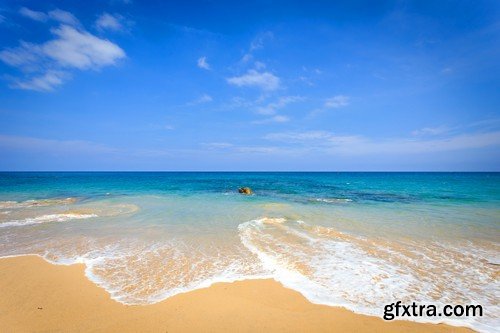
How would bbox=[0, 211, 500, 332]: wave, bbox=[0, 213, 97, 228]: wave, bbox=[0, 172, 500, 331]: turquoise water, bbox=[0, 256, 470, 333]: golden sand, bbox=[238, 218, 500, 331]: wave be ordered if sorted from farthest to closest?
bbox=[0, 213, 97, 228]: wave, bbox=[0, 172, 500, 331]: turquoise water, bbox=[0, 211, 500, 332]: wave, bbox=[238, 218, 500, 331]: wave, bbox=[0, 256, 470, 333]: golden sand

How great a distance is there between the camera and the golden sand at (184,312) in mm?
4605

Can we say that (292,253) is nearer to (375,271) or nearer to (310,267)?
(310,267)

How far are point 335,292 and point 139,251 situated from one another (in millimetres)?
6766

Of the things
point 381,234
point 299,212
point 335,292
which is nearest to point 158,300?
point 335,292

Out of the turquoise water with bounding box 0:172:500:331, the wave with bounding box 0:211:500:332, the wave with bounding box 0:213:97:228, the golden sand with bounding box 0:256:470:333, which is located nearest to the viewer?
the golden sand with bounding box 0:256:470:333

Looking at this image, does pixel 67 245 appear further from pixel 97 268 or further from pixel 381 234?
pixel 381 234

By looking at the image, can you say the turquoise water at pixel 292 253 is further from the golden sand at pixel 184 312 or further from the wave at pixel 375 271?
the golden sand at pixel 184 312

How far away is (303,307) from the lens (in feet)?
17.4

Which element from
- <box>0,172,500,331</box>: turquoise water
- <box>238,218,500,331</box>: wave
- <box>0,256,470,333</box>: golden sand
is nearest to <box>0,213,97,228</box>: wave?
<box>0,172,500,331</box>: turquoise water

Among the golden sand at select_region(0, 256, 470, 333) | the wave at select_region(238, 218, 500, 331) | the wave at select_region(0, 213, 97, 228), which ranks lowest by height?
the wave at select_region(0, 213, 97, 228)

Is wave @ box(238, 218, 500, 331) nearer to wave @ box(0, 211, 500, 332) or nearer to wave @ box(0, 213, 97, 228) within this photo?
wave @ box(0, 211, 500, 332)

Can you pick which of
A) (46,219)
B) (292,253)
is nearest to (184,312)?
(292,253)

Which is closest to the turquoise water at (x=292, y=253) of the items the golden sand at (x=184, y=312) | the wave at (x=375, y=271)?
the wave at (x=375, y=271)

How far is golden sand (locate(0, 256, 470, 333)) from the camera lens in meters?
4.61
